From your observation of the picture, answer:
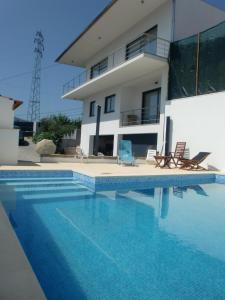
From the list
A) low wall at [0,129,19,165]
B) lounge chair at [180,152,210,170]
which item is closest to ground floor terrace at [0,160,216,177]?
low wall at [0,129,19,165]

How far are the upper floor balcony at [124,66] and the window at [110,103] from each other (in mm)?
706

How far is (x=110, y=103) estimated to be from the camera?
18953 mm

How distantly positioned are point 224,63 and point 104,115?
901cm

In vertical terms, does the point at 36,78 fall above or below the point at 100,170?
above

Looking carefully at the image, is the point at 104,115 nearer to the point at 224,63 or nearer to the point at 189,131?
the point at 189,131

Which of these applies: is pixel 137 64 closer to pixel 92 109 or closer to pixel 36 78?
pixel 92 109

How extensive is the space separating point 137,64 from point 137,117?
3.55 metres

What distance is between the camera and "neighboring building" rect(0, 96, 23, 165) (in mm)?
9984

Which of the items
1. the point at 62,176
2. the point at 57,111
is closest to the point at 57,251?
the point at 62,176

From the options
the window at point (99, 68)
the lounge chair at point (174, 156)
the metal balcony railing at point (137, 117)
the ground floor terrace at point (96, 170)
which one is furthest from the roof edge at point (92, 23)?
the ground floor terrace at point (96, 170)

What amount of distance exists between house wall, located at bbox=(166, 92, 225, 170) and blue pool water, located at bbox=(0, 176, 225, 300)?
192 inches

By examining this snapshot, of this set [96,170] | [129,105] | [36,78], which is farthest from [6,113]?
[36,78]

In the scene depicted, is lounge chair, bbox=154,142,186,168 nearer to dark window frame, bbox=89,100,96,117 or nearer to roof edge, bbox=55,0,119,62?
roof edge, bbox=55,0,119,62

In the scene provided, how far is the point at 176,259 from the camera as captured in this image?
10.5 feet
